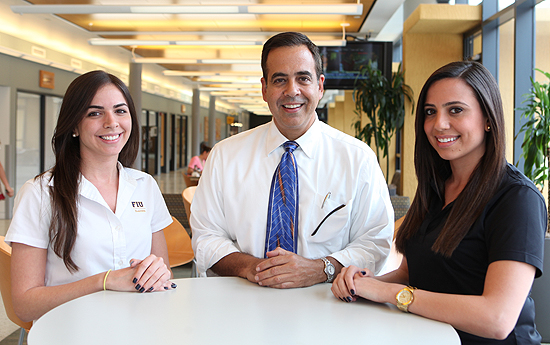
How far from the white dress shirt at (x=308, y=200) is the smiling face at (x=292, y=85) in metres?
0.12

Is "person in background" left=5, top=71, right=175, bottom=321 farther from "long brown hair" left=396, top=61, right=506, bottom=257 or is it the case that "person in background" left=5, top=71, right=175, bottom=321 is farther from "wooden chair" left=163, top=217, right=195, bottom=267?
"wooden chair" left=163, top=217, right=195, bottom=267

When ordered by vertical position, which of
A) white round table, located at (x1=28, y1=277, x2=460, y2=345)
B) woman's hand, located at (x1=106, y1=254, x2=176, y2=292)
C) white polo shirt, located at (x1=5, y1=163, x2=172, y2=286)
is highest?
white polo shirt, located at (x1=5, y1=163, x2=172, y2=286)

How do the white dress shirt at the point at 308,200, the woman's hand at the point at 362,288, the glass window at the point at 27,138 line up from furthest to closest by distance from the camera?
the glass window at the point at 27,138 → the white dress shirt at the point at 308,200 → the woman's hand at the point at 362,288

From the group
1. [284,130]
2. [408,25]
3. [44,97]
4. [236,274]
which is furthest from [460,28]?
[44,97]

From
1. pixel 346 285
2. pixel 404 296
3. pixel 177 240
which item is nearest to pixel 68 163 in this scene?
pixel 346 285

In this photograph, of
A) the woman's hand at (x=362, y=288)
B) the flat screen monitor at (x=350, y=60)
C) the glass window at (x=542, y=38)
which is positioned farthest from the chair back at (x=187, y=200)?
the flat screen monitor at (x=350, y=60)

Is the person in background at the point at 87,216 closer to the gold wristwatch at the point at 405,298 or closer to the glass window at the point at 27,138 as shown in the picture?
the gold wristwatch at the point at 405,298

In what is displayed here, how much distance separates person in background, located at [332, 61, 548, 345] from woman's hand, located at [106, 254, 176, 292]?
599 mm

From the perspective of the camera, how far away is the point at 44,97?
422 inches

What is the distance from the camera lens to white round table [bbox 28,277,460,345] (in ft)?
4.08

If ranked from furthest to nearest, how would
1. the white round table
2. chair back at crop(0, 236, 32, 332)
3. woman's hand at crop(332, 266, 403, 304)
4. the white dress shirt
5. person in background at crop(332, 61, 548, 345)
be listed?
chair back at crop(0, 236, 32, 332) < the white dress shirt < woman's hand at crop(332, 266, 403, 304) < person in background at crop(332, 61, 548, 345) < the white round table

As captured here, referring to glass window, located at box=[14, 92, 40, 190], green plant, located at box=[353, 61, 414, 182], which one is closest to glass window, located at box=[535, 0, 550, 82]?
green plant, located at box=[353, 61, 414, 182]

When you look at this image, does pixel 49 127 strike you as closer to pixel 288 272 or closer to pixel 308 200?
pixel 308 200

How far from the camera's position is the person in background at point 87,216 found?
1.71 m
